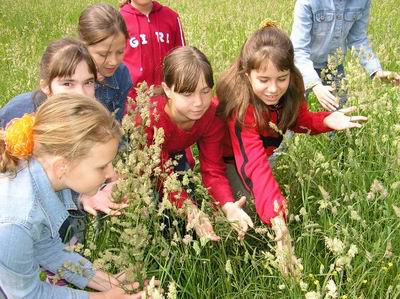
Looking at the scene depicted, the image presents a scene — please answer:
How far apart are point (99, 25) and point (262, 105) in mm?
1040

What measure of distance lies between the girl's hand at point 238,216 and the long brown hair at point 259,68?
50 cm

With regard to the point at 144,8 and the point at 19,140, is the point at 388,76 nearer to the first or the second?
the point at 144,8

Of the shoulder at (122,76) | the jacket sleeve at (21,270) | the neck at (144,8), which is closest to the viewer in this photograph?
the jacket sleeve at (21,270)

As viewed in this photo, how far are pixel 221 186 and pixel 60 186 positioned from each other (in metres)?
1.05

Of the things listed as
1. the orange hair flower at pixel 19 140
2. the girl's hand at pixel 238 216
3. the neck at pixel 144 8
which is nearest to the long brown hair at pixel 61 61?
the orange hair flower at pixel 19 140

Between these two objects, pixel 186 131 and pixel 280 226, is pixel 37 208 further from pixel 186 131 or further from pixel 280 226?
pixel 186 131

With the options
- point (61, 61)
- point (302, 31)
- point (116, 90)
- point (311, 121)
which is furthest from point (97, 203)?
point (302, 31)

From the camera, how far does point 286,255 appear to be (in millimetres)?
1676

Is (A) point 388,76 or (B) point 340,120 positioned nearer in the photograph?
(B) point 340,120

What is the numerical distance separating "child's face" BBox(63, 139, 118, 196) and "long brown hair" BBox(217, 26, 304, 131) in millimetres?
1044

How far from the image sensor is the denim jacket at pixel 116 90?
3.03 metres

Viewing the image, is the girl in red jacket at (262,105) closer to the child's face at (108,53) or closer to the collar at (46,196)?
the child's face at (108,53)

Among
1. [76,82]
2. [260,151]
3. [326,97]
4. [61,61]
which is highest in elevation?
[61,61]

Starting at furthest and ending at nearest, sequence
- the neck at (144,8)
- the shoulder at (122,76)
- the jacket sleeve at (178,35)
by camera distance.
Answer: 1. the jacket sleeve at (178,35)
2. the neck at (144,8)
3. the shoulder at (122,76)
